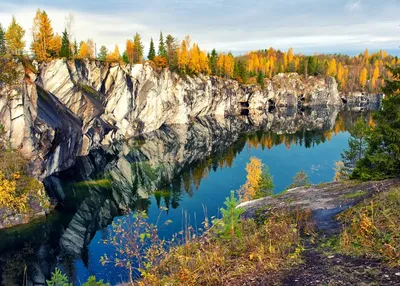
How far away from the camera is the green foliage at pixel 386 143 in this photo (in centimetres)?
1661

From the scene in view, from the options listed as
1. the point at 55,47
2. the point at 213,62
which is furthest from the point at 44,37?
the point at 213,62

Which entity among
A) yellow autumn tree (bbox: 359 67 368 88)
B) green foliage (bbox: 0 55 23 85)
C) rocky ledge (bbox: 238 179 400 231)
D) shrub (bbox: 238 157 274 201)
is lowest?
shrub (bbox: 238 157 274 201)

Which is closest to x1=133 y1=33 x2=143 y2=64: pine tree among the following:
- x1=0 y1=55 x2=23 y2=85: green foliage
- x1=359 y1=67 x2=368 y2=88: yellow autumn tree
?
x1=0 y1=55 x2=23 y2=85: green foliage

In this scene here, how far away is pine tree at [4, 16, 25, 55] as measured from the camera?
5359 centimetres

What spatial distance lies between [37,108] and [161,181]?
58.3ft

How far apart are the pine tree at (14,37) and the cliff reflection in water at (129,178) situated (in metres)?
21.6

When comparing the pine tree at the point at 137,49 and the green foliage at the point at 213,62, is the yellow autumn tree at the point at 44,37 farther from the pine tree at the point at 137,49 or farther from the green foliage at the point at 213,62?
the green foliage at the point at 213,62

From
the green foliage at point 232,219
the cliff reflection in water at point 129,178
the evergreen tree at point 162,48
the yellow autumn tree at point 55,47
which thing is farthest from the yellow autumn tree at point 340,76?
the green foliage at point 232,219

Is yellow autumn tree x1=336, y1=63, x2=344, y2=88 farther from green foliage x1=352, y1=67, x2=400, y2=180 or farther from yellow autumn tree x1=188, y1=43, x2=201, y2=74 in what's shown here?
green foliage x1=352, y1=67, x2=400, y2=180

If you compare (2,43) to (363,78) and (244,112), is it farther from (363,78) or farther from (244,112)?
(363,78)

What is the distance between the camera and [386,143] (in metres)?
17.5

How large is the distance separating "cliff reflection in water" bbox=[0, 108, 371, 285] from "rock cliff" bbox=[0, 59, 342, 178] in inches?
146

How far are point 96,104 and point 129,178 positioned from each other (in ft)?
60.1

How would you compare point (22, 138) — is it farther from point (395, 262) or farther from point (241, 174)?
point (395, 262)
